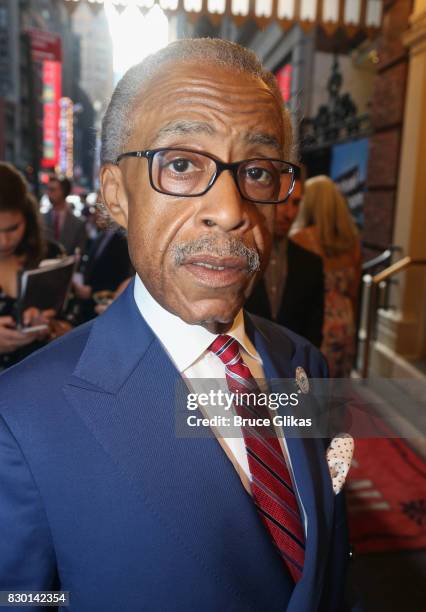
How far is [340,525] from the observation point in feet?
3.49

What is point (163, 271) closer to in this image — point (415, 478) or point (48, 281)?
point (48, 281)

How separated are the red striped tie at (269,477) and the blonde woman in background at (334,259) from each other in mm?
2205

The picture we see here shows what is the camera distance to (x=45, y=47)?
976 cm

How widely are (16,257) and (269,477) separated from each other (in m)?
1.74

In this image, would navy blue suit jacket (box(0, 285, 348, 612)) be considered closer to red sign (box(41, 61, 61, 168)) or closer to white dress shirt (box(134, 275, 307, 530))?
white dress shirt (box(134, 275, 307, 530))

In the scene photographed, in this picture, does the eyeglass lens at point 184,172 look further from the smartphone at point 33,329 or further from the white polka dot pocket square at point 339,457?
the smartphone at point 33,329

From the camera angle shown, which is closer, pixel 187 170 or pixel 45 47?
pixel 187 170

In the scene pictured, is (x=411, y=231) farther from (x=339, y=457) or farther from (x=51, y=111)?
(x=51, y=111)

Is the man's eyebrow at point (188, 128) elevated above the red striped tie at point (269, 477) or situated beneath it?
elevated above

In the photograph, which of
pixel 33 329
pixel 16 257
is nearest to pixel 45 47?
pixel 16 257

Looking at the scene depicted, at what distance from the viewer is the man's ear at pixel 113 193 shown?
96 centimetres

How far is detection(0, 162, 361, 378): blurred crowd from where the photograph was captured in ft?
6.54

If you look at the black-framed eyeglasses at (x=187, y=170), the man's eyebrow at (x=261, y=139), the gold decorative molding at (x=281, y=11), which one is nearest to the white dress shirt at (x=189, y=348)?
the black-framed eyeglasses at (x=187, y=170)

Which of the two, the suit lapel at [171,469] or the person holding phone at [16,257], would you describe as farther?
the person holding phone at [16,257]
